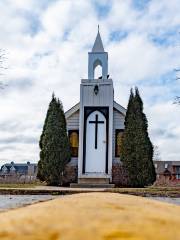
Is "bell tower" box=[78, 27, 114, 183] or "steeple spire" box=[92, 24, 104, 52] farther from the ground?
"steeple spire" box=[92, 24, 104, 52]

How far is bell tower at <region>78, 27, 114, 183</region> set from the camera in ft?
75.7

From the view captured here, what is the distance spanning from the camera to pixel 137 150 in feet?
70.7

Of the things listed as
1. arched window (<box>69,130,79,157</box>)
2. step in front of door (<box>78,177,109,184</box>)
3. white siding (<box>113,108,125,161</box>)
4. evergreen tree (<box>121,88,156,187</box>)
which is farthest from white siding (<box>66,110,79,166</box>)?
evergreen tree (<box>121,88,156,187</box>)

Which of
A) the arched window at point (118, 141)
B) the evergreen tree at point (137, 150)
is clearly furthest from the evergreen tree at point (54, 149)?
the evergreen tree at point (137, 150)

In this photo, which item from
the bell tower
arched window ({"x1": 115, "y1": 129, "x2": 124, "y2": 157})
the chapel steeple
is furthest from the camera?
the chapel steeple

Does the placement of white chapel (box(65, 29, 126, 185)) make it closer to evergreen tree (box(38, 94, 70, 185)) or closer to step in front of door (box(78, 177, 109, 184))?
step in front of door (box(78, 177, 109, 184))

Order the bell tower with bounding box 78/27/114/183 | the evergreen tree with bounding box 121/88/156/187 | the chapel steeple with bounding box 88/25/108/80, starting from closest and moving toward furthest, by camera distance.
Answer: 1. the evergreen tree with bounding box 121/88/156/187
2. the bell tower with bounding box 78/27/114/183
3. the chapel steeple with bounding box 88/25/108/80

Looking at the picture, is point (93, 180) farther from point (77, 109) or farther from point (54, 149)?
point (77, 109)

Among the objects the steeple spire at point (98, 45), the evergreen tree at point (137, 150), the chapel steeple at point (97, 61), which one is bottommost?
the evergreen tree at point (137, 150)

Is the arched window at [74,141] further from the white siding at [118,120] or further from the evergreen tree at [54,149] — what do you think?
the white siding at [118,120]

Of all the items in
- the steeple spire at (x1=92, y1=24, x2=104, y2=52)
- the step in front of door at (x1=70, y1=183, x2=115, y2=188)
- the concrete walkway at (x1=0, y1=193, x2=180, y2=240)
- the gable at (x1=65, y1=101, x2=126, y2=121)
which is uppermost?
the steeple spire at (x1=92, y1=24, x2=104, y2=52)

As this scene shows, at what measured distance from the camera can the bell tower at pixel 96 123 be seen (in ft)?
75.7

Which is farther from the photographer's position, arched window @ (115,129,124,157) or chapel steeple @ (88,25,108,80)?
chapel steeple @ (88,25,108,80)

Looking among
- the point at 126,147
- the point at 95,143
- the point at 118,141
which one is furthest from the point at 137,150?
the point at 95,143
